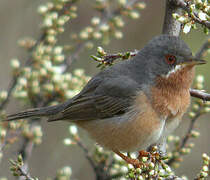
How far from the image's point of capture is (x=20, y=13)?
7.67 metres

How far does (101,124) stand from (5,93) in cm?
119

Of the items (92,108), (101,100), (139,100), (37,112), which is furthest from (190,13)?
(37,112)

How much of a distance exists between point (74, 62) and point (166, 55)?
11.8 ft

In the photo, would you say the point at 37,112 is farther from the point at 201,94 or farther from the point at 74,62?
the point at 74,62

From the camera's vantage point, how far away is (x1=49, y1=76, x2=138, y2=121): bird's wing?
14.9ft

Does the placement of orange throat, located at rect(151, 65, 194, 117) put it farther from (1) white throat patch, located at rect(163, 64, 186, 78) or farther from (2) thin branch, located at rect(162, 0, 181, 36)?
(2) thin branch, located at rect(162, 0, 181, 36)

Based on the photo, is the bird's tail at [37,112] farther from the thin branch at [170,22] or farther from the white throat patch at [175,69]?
the thin branch at [170,22]

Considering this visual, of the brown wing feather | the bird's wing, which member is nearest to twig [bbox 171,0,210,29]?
the bird's wing

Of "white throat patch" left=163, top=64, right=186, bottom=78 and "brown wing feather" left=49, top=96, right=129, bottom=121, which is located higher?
"white throat patch" left=163, top=64, right=186, bottom=78

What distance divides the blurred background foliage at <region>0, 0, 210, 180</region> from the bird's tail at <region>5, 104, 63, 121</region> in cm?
160

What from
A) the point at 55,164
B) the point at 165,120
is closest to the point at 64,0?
the point at 165,120

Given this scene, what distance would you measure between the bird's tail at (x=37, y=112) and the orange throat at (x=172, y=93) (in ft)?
4.43

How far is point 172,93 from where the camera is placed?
14.1ft

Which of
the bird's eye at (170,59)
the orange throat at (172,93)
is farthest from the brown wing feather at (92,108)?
the bird's eye at (170,59)
